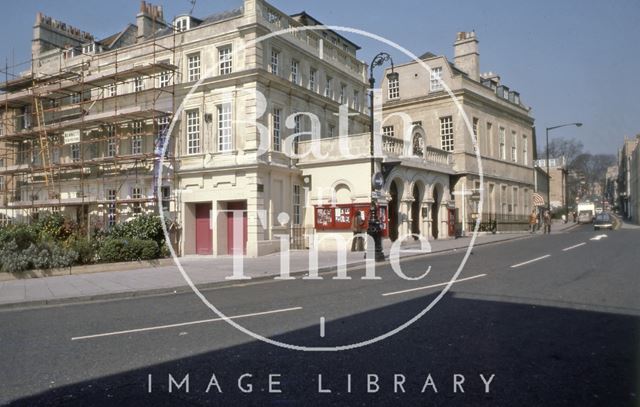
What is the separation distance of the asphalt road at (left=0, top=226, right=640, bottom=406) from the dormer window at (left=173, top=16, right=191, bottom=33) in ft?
64.9

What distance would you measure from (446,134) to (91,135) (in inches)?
980

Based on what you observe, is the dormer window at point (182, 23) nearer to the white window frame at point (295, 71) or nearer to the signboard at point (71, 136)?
the white window frame at point (295, 71)

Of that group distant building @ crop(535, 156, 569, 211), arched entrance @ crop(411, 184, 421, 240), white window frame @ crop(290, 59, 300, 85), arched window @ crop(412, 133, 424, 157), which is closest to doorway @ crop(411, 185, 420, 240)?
arched entrance @ crop(411, 184, 421, 240)

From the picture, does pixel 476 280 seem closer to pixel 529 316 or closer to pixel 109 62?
pixel 529 316

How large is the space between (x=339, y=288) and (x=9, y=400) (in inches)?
305

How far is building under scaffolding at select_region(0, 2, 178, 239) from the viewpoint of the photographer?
25797mm

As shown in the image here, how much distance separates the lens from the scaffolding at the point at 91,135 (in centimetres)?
2569

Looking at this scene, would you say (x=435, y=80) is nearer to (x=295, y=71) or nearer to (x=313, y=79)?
(x=313, y=79)

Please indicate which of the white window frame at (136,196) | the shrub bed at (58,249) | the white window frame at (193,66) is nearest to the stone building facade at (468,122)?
the white window frame at (193,66)

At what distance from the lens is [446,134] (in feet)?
128

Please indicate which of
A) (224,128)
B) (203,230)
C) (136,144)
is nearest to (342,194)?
(224,128)

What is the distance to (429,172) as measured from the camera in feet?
98.2

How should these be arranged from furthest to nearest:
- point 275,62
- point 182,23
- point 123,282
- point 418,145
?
point 418,145, point 182,23, point 275,62, point 123,282

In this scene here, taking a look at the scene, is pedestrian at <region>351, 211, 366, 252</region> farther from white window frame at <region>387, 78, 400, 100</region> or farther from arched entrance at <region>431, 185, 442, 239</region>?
white window frame at <region>387, 78, 400, 100</region>
